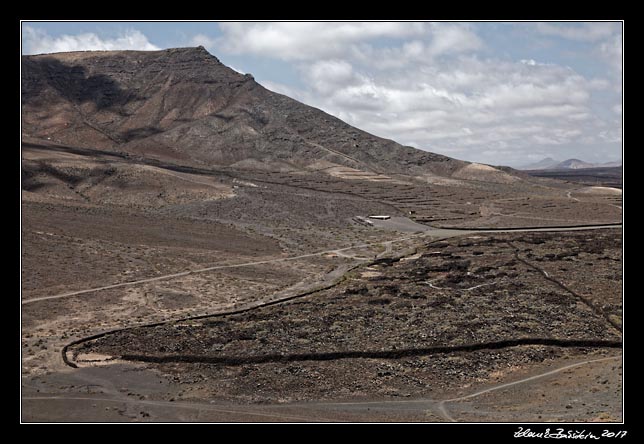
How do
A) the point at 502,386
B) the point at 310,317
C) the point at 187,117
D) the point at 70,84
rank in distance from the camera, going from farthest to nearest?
the point at 70,84
the point at 187,117
the point at 310,317
the point at 502,386

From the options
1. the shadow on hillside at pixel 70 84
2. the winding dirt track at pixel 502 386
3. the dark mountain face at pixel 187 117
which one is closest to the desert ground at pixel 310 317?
the winding dirt track at pixel 502 386

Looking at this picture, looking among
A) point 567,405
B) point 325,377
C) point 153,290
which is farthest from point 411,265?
point 567,405

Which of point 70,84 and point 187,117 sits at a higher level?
point 70,84

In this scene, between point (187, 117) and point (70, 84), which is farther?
point (70, 84)

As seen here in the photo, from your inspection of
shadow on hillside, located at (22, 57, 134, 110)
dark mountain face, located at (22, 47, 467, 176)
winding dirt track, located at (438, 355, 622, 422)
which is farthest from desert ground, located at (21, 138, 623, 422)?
shadow on hillside, located at (22, 57, 134, 110)

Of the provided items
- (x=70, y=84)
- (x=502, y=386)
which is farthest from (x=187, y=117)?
(x=502, y=386)

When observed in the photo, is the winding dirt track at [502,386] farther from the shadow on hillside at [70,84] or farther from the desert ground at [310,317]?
the shadow on hillside at [70,84]

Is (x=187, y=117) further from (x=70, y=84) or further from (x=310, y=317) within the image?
(x=310, y=317)

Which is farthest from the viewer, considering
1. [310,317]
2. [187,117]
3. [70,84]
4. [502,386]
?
[70,84]
